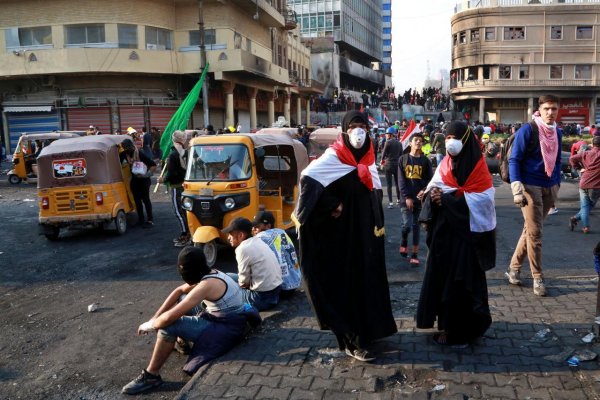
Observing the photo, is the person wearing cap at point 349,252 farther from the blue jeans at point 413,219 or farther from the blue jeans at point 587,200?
the blue jeans at point 587,200

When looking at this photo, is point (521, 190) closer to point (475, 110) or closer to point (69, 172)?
point (69, 172)

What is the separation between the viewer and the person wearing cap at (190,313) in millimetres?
4496

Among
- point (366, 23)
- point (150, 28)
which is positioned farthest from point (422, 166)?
point (366, 23)

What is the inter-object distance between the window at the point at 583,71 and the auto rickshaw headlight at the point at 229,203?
60.1m

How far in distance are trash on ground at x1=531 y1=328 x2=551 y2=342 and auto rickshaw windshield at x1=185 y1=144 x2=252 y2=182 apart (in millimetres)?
4985

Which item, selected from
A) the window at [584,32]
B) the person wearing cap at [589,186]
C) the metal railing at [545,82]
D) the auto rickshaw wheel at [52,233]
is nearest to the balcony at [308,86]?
the metal railing at [545,82]

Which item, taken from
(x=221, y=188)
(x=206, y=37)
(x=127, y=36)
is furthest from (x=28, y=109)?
(x=221, y=188)

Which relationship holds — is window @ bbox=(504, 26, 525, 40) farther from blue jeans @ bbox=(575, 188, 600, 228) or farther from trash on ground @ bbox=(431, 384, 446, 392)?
trash on ground @ bbox=(431, 384, 446, 392)

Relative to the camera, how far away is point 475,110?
6294cm

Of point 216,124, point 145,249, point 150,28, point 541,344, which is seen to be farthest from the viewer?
point 216,124

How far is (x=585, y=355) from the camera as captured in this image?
14.5 feet

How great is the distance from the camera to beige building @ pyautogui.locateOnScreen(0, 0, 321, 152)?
3014 cm

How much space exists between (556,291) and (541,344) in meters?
1.69

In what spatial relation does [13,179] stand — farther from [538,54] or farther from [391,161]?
[538,54]
